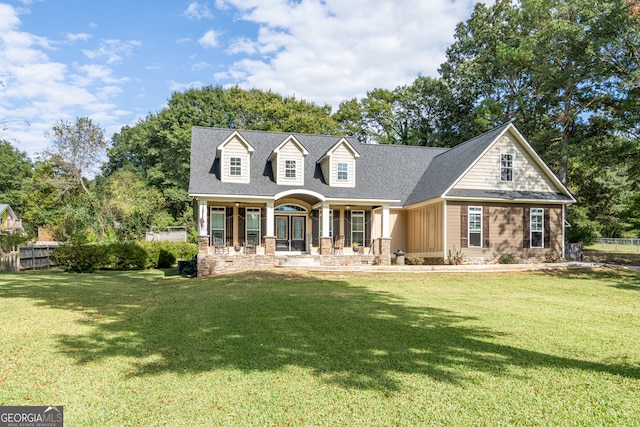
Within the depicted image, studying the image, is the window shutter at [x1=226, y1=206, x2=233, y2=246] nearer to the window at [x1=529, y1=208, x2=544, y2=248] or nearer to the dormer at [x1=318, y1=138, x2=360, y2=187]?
the dormer at [x1=318, y1=138, x2=360, y2=187]

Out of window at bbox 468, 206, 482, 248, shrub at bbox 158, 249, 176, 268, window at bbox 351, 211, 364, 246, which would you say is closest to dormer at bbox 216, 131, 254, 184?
window at bbox 351, 211, 364, 246

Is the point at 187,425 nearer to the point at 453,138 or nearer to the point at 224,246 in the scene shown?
the point at 224,246

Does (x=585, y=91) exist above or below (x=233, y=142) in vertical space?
above

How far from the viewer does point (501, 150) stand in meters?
22.9

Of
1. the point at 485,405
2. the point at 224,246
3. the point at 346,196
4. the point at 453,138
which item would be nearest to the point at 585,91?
the point at 453,138

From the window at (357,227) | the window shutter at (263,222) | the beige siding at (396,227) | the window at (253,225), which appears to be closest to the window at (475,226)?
the beige siding at (396,227)

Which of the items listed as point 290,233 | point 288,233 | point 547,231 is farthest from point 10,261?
point 547,231

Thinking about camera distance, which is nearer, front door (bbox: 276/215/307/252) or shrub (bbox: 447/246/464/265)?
shrub (bbox: 447/246/464/265)

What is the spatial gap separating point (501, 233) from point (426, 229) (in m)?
3.74

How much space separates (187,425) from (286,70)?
42.9m

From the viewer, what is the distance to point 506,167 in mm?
23078

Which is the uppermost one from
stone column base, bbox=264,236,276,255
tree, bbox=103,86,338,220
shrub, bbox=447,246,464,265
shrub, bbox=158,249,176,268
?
tree, bbox=103,86,338,220

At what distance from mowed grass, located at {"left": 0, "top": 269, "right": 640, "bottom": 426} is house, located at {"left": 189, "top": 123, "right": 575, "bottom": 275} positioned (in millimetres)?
10038

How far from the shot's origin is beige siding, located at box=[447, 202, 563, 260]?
21.8 metres
